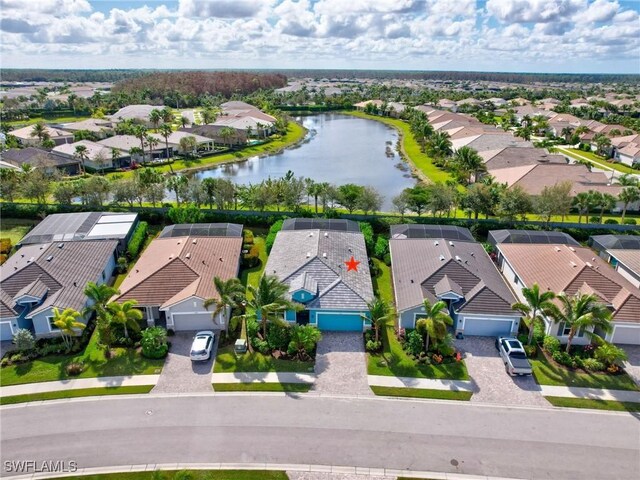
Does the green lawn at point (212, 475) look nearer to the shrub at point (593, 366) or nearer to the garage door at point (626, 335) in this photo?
the shrub at point (593, 366)

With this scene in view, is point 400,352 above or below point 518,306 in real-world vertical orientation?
below

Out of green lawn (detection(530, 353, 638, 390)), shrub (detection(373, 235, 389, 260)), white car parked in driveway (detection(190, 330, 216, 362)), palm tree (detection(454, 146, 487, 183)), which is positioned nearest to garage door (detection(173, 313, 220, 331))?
white car parked in driveway (detection(190, 330, 216, 362))

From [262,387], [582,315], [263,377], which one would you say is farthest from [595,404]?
[263,377]

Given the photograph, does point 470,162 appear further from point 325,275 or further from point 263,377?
point 263,377

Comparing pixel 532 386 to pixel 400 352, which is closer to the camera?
pixel 532 386

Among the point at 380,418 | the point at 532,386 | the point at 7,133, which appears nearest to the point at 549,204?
the point at 532,386

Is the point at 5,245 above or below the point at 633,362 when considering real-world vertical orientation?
below

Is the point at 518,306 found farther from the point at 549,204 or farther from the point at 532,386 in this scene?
the point at 549,204
